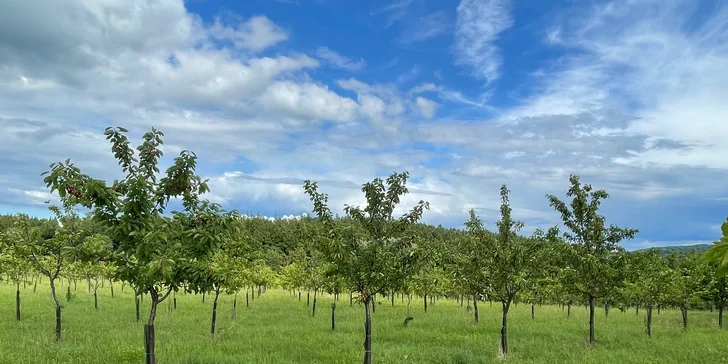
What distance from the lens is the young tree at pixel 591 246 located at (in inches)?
875

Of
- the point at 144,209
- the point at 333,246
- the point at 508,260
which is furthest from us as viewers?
the point at 508,260

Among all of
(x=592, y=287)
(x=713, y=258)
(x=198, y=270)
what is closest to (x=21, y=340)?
(x=198, y=270)

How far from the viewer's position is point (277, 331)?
23734 mm

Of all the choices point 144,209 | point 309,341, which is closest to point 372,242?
point 144,209

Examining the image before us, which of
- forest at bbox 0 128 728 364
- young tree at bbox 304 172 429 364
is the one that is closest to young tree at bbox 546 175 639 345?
forest at bbox 0 128 728 364

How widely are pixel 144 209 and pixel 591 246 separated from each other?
21.1 meters

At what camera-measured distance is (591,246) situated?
23.0 meters

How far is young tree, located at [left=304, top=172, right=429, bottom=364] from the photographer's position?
44.6ft

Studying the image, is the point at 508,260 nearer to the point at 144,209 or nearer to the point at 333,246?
the point at 333,246

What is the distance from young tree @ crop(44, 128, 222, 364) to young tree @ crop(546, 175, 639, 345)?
18.1 meters

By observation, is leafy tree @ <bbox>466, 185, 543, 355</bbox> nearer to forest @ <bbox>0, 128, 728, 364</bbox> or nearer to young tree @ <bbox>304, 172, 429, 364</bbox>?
forest @ <bbox>0, 128, 728, 364</bbox>

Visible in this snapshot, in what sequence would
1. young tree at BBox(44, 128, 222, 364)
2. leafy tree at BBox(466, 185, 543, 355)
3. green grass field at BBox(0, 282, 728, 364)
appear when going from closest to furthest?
young tree at BBox(44, 128, 222, 364) → green grass field at BBox(0, 282, 728, 364) → leafy tree at BBox(466, 185, 543, 355)

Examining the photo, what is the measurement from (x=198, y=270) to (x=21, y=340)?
14.3 m

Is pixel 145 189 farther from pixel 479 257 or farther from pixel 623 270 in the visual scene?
pixel 623 270
